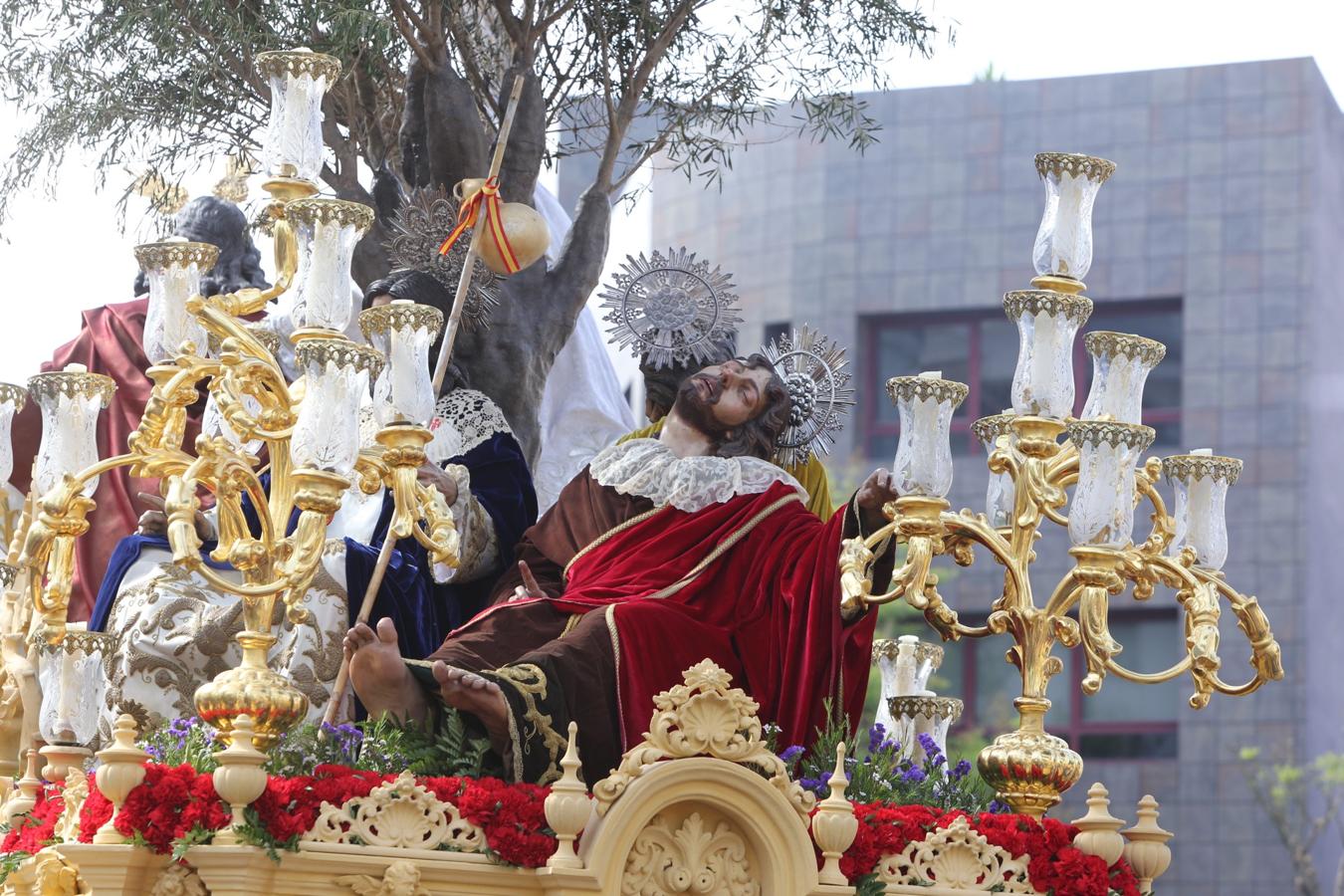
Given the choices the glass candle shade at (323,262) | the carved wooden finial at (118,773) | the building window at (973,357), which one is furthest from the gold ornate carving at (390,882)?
the building window at (973,357)

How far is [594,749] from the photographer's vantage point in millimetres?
7480

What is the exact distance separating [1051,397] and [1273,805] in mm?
15803

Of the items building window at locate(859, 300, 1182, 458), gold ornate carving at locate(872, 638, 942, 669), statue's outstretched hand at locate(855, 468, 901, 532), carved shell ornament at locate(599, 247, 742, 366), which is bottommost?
gold ornate carving at locate(872, 638, 942, 669)

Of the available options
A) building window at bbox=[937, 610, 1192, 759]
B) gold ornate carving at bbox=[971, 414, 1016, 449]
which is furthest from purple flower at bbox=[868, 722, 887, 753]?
building window at bbox=[937, 610, 1192, 759]

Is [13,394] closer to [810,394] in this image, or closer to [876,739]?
[810,394]

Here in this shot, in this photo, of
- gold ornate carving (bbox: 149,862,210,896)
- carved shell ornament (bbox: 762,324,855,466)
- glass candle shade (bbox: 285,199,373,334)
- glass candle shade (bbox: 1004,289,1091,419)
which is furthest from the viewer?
carved shell ornament (bbox: 762,324,855,466)

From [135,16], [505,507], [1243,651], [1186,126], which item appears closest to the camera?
[505,507]

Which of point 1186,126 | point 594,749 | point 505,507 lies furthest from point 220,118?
point 1186,126

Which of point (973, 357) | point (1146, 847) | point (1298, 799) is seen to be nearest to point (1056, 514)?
point (1146, 847)

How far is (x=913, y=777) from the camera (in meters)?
7.42

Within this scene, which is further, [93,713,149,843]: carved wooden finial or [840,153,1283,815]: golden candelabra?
[840,153,1283,815]: golden candelabra

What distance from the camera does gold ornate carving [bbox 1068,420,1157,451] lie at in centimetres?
716

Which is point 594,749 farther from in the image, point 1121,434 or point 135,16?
point 135,16

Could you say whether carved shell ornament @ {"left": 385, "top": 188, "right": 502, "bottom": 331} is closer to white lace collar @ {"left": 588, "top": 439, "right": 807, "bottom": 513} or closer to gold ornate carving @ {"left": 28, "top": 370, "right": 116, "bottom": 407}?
white lace collar @ {"left": 588, "top": 439, "right": 807, "bottom": 513}
